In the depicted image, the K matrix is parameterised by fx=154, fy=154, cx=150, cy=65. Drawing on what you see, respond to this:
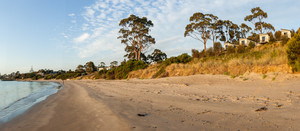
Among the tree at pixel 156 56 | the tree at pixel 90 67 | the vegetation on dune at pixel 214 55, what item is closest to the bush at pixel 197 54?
the vegetation on dune at pixel 214 55

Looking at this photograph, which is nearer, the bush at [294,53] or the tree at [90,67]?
the bush at [294,53]

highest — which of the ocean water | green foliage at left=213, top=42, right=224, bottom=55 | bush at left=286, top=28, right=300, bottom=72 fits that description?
green foliage at left=213, top=42, right=224, bottom=55

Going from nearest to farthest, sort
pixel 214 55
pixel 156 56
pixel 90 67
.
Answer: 1. pixel 214 55
2. pixel 156 56
3. pixel 90 67

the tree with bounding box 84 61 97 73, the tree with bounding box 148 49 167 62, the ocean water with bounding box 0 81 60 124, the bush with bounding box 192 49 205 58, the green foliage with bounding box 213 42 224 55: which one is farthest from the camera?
the tree with bounding box 84 61 97 73

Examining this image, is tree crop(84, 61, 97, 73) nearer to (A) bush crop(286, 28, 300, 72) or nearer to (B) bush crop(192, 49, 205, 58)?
(B) bush crop(192, 49, 205, 58)

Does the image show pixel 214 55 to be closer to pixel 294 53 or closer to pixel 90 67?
pixel 294 53

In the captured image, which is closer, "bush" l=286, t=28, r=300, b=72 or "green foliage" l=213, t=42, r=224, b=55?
"bush" l=286, t=28, r=300, b=72

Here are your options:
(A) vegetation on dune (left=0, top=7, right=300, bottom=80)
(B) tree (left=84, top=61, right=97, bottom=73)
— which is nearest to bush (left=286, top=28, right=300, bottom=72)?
(A) vegetation on dune (left=0, top=7, right=300, bottom=80)

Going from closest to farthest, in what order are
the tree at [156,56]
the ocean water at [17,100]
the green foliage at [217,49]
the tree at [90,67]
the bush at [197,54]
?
1. the ocean water at [17,100]
2. the bush at [197,54]
3. the green foliage at [217,49]
4. the tree at [156,56]
5. the tree at [90,67]

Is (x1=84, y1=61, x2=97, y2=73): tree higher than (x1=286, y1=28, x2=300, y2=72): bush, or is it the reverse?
(x1=84, y1=61, x2=97, y2=73): tree

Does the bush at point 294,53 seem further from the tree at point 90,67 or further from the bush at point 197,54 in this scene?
the tree at point 90,67

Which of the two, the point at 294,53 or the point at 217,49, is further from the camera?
the point at 217,49

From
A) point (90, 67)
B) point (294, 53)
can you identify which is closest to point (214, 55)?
point (294, 53)

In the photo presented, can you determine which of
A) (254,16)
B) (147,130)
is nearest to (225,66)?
(147,130)
